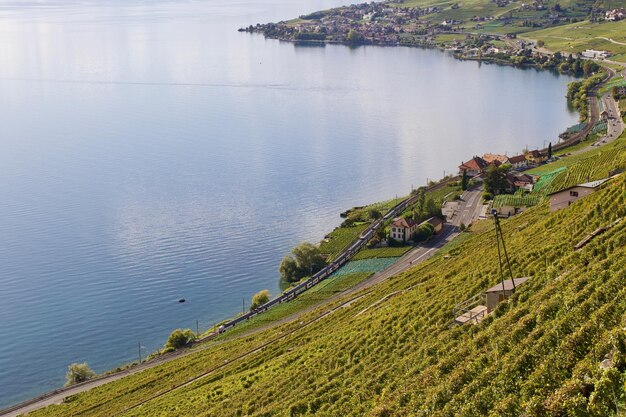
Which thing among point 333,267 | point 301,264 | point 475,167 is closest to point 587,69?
point 475,167

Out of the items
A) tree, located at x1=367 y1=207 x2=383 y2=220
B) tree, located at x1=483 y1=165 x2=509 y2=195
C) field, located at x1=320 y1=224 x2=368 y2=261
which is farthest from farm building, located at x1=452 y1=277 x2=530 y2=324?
tree, located at x1=483 y1=165 x2=509 y2=195

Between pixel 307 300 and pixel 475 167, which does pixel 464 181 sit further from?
pixel 307 300

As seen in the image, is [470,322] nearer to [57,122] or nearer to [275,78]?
[57,122]

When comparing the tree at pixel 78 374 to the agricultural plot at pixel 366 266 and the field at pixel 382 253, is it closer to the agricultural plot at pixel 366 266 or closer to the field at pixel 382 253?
the agricultural plot at pixel 366 266

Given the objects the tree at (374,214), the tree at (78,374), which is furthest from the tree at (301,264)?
the tree at (78,374)

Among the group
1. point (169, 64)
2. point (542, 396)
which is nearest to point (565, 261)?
point (542, 396)

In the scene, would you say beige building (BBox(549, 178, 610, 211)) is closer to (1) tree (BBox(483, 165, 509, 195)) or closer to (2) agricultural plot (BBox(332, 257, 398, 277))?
(2) agricultural plot (BBox(332, 257, 398, 277))
